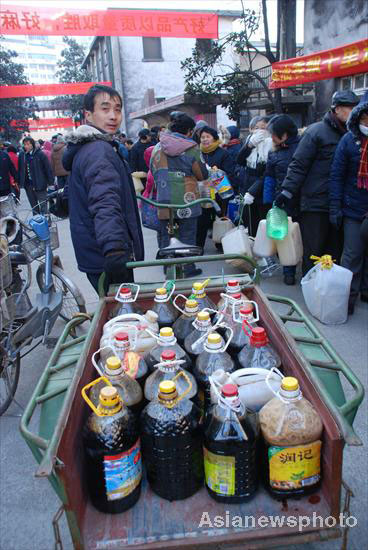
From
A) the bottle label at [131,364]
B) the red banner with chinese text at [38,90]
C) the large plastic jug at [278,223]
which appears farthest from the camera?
the red banner with chinese text at [38,90]

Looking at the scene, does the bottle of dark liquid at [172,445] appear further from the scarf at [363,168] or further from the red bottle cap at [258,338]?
the scarf at [363,168]

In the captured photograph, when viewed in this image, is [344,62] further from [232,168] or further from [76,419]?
[76,419]

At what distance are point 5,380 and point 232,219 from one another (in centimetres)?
437

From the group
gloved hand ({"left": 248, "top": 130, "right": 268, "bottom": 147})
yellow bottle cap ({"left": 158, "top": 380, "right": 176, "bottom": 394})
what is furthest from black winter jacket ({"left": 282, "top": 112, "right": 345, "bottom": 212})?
yellow bottle cap ({"left": 158, "top": 380, "right": 176, "bottom": 394})

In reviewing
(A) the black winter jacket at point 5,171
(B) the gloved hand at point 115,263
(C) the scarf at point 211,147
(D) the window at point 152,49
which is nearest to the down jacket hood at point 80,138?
(B) the gloved hand at point 115,263

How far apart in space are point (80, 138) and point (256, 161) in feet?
11.4

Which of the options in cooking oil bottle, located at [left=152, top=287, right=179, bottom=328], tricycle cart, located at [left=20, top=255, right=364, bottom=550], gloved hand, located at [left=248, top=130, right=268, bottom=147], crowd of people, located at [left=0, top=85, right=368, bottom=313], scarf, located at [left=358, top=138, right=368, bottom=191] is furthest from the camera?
gloved hand, located at [left=248, top=130, right=268, bottom=147]

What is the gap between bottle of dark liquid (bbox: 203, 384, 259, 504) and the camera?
128 centimetres

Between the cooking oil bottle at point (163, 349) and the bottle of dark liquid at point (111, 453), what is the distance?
1.08 ft

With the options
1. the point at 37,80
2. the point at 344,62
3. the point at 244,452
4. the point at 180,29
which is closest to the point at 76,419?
the point at 244,452

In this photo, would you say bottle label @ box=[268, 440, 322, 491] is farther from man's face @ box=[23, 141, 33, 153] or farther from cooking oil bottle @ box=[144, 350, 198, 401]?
man's face @ box=[23, 141, 33, 153]

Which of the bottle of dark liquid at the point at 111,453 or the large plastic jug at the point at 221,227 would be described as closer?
the bottle of dark liquid at the point at 111,453

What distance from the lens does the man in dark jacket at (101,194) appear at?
7.29 ft

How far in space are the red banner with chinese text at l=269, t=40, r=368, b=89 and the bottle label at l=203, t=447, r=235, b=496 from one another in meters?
6.86
